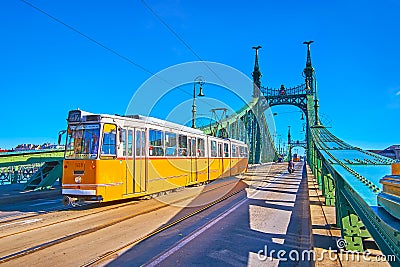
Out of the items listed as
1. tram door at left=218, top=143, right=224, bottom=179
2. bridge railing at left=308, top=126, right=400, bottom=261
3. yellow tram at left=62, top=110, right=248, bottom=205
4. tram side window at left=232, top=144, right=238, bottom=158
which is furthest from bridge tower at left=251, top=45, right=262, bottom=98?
bridge railing at left=308, top=126, right=400, bottom=261

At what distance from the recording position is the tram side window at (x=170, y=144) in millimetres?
11930

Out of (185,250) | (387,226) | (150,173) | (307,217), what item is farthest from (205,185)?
(387,226)

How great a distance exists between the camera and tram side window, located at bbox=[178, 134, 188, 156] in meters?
13.1

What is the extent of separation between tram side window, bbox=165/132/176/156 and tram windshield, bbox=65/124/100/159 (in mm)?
3214

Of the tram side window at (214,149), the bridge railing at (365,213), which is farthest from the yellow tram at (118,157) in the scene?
the bridge railing at (365,213)

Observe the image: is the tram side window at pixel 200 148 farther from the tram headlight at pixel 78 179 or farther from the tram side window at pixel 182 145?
the tram headlight at pixel 78 179

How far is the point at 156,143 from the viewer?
36.7ft

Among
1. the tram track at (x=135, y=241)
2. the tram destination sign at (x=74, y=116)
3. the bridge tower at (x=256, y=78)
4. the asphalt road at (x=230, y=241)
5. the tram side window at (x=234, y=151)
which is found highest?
the bridge tower at (x=256, y=78)

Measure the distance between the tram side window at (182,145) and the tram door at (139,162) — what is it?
2781 mm

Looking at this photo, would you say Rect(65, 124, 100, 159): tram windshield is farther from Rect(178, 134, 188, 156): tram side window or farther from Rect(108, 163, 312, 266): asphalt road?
Rect(178, 134, 188, 156): tram side window

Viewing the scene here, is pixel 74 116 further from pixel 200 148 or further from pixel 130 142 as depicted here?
pixel 200 148

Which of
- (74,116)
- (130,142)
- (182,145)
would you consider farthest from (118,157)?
(182,145)

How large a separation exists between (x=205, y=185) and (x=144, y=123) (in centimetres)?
803

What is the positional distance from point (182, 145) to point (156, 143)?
90.4 inches
